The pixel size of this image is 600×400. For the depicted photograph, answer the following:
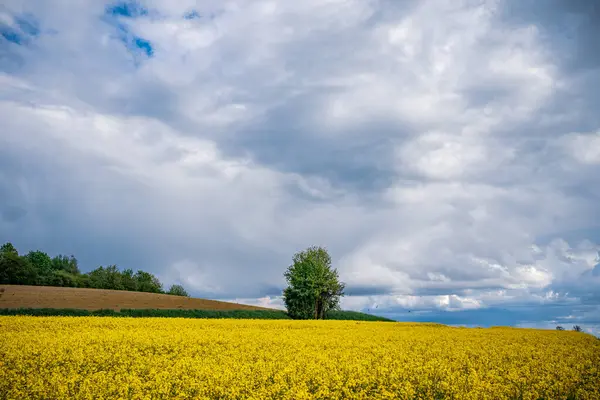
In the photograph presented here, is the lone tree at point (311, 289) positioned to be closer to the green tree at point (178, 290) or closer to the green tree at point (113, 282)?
the green tree at point (113, 282)

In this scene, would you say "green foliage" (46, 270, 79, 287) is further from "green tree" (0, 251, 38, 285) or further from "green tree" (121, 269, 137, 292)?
"green tree" (121, 269, 137, 292)

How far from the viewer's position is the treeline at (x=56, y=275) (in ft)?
298

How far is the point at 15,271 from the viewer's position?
298 ft

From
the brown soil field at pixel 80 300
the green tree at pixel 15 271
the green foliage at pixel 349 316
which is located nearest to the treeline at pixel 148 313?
the green foliage at pixel 349 316

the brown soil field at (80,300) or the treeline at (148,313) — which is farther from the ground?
the brown soil field at (80,300)

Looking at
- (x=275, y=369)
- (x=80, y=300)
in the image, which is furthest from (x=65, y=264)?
(x=275, y=369)

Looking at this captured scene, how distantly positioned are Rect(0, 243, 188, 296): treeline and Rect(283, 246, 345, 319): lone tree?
55.2 metres

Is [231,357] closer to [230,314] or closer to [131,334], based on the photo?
[131,334]

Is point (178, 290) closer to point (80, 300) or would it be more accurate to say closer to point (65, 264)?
point (65, 264)

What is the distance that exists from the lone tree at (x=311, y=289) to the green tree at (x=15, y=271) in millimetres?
55051

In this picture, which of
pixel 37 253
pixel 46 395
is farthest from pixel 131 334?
pixel 37 253

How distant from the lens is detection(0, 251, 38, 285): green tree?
89.5 m

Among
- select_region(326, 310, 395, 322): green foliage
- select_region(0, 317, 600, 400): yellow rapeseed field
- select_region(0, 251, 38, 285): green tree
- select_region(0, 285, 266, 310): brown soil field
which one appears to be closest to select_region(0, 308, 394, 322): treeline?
select_region(326, 310, 395, 322): green foliage

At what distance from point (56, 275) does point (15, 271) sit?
1077cm
